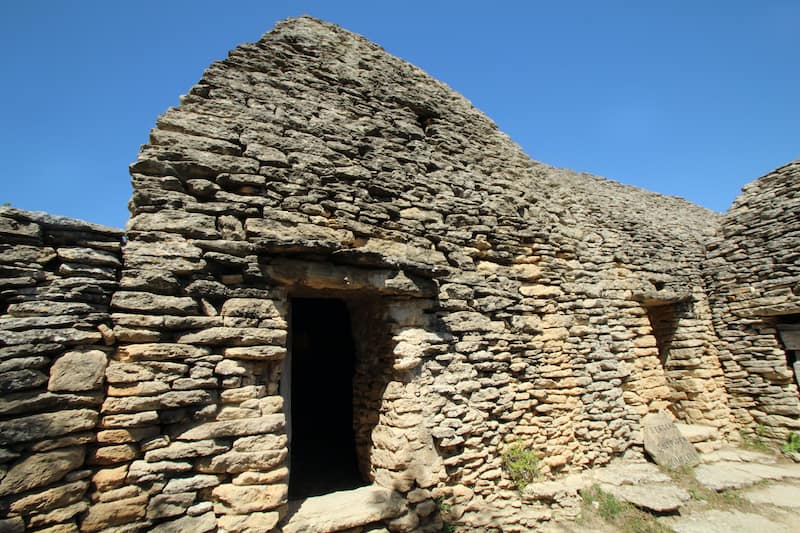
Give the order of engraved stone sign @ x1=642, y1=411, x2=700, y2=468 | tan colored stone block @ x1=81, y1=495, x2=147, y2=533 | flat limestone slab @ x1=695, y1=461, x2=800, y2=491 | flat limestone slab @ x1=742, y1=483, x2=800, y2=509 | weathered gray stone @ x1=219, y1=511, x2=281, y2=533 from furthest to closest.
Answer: engraved stone sign @ x1=642, y1=411, x2=700, y2=468 → flat limestone slab @ x1=695, y1=461, x2=800, y2=491 → flat limestone slab @ x1=742, y1=483, x2=800, y2=509 → weathered gray stone @ x1=219, y1=511, x2=281, y2=533 → tan colored stone block @ x1=81, y1=495, x2=147, y2=533

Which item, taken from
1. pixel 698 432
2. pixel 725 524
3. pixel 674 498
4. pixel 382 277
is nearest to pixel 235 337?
pixel 382 277

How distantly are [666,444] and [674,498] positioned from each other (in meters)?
1.31

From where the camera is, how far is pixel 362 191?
4777 millimetres

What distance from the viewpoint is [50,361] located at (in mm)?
2855

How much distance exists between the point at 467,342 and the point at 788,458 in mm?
6477

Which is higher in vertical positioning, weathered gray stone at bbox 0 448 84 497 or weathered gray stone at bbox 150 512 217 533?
weathered gray stone at bbox 0 448 84 497

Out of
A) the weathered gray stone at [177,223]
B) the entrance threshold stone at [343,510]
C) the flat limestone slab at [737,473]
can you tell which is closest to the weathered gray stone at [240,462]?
the entrance threshold stone at [343,510]

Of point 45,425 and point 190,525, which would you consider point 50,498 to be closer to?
point 45,425

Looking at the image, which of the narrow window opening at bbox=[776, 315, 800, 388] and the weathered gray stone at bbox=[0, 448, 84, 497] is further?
the narrow window opening at bbox=[776, 315, 800, 388]

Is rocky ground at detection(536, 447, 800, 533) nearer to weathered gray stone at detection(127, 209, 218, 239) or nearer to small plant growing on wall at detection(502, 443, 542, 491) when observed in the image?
small plant growing on wall at detection(502, 443, 542, 491)

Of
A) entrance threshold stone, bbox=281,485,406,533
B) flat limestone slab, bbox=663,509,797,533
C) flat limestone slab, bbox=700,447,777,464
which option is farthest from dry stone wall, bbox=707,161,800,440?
entrance threshold stone, bbox=281,485,406,533

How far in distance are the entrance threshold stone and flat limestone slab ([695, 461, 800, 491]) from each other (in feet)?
15.6

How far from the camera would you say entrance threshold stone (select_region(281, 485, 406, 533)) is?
11.6ft

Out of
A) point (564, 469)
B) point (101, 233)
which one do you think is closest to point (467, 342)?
point (564, 469)
